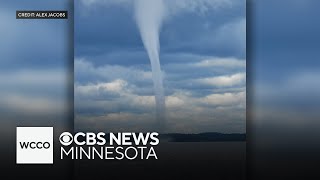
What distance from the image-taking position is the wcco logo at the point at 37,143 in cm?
381

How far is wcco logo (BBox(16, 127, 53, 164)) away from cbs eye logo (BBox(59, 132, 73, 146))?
9 centimetres

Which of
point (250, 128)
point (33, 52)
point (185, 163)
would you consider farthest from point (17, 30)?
point (250, 128)

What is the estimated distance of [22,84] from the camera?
12.5 ft

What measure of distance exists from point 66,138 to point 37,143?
23 cm

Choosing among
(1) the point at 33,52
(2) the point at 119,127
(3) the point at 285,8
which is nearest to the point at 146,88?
(2) the point at 119,127

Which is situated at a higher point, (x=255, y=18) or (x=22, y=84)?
(x=255, y=18)

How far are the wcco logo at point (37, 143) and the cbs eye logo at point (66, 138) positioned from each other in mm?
88

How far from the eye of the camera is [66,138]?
12.5 ft

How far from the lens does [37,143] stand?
12.5ft

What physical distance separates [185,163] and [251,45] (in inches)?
43.1

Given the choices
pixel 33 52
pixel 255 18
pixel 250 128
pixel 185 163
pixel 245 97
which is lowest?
pixel 185 163

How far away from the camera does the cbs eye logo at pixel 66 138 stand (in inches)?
150

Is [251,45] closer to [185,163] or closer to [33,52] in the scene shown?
[185,163]

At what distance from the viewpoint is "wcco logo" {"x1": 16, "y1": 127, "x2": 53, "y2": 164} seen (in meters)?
3.81
